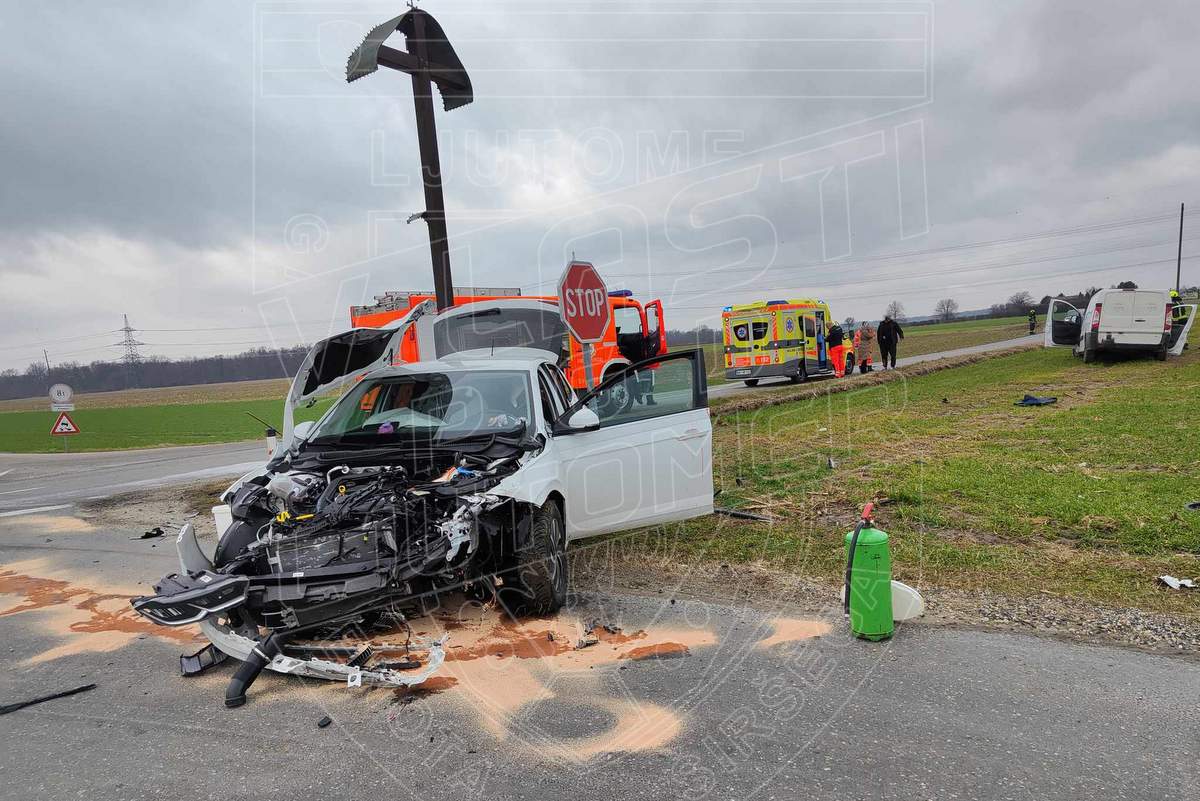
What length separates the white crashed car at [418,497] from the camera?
3.68m

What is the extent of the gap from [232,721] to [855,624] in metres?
3.42

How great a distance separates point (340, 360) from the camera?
5.80 metres

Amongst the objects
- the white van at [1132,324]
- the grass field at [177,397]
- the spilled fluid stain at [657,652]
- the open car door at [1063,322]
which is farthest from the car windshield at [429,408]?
the grass field at [177,397]

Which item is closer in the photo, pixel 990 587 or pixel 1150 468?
pixel 990 587

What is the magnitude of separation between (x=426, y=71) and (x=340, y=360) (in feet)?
13.5

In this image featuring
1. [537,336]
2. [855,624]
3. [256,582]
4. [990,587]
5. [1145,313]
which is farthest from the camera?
[1145,313]

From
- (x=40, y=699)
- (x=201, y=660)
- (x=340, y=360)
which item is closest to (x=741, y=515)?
(x=340, y=360)

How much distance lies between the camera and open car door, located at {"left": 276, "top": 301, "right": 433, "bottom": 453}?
565cm

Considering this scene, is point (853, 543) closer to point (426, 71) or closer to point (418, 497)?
point (418, 497)

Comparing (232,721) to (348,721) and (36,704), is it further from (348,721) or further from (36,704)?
(36,704)

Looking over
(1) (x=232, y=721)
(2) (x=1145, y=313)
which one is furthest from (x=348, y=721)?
(2) (x=1145, y=313)

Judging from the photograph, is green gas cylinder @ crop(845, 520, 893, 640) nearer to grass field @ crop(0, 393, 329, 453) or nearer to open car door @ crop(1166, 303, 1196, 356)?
open car door @ crop(1166, 303, 1196, 356)

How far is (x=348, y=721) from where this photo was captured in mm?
3365

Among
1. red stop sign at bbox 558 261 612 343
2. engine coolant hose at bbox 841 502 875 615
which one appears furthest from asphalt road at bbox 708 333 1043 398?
engine coolant hose at bbox 841 502 875 615
